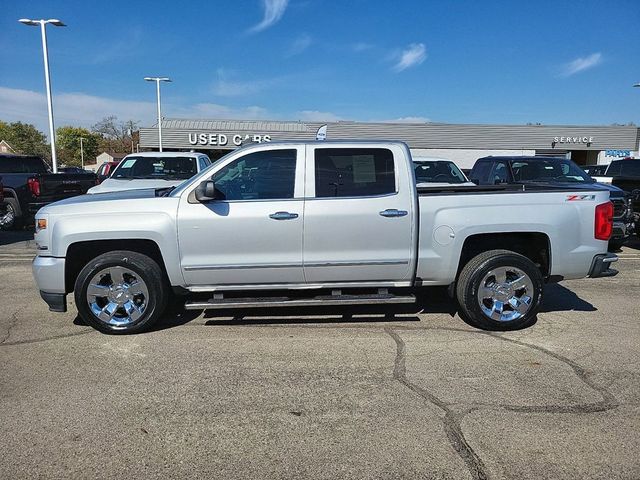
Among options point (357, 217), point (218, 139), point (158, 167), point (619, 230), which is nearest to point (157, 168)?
point (158, 167)

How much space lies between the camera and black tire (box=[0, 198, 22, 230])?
13047 millimetres

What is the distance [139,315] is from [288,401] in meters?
2.17

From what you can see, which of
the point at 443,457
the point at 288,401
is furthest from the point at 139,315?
the point at 443,457

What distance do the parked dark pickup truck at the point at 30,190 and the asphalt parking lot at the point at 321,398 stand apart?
7.87m

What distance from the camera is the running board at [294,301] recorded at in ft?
16.4

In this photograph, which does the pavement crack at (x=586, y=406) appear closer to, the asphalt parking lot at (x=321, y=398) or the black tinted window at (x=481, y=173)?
the asphalt parking lot at (x=321, y=398)

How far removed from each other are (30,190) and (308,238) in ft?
34.9

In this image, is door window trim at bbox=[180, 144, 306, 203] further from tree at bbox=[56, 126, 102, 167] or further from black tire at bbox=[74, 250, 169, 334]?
tree at bbox=[56, 126, 102, 167]

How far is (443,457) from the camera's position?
3.01 metres

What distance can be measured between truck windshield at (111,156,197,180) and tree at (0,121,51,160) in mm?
84335

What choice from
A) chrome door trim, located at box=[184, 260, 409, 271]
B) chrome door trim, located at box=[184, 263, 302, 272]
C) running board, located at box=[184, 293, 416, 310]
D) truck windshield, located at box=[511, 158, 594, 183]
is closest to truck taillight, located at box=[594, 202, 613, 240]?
running board, located at box=[184, 293, 416, 310]

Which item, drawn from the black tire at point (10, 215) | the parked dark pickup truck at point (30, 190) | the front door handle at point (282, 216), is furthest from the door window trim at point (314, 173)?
the black tire at point (10, 215)

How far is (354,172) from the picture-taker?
17.1ft

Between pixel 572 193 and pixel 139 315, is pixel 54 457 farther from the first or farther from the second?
pixel 572 193
